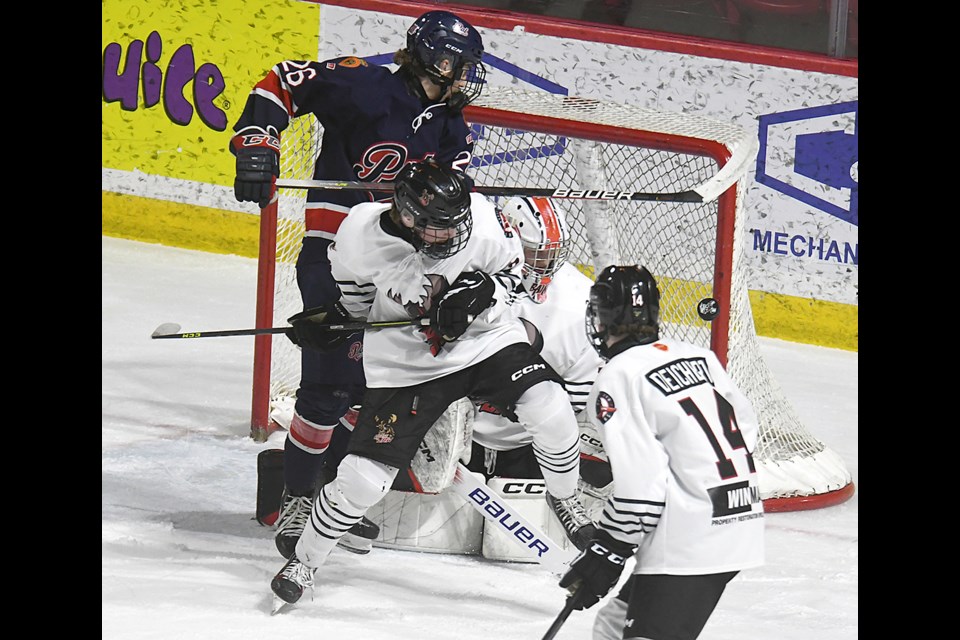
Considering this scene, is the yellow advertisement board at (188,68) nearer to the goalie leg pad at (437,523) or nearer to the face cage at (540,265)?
the face cage at (540,265)

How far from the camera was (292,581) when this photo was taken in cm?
309

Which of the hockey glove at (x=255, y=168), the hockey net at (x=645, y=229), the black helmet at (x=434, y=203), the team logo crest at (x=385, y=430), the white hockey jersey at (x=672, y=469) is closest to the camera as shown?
the white hockey jersey at (x=672, y=469)

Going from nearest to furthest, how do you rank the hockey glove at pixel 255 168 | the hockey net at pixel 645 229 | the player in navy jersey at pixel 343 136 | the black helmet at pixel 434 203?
the black helmet at pixel 434 203
the hockey glove at pixel 255 168
the player in navy jersey at pixel 343 136
the hockey net at pixel 645 229

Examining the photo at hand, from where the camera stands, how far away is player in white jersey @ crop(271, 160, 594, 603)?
303 cm

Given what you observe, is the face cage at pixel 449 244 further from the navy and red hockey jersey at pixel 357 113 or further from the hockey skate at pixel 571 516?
the hockey skate at pixel 571 516

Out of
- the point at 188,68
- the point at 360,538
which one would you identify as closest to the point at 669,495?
the point at 360,538

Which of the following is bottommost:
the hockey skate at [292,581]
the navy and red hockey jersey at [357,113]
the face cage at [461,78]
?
the hockey skate at [292,581]

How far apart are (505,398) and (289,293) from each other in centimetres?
138

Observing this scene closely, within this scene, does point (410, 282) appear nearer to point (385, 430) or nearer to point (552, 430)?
point (385, 430)

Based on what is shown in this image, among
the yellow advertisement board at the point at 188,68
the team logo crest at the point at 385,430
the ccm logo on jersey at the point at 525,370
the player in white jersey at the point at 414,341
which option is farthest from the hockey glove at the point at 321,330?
the yellow advertisement board at the point at 188,68

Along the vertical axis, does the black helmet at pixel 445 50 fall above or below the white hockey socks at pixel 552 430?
above

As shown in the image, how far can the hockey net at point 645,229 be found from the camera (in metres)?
3.77

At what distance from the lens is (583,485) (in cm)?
355

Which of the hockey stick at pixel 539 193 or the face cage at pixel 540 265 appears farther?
the face cage at pixel 540 265
